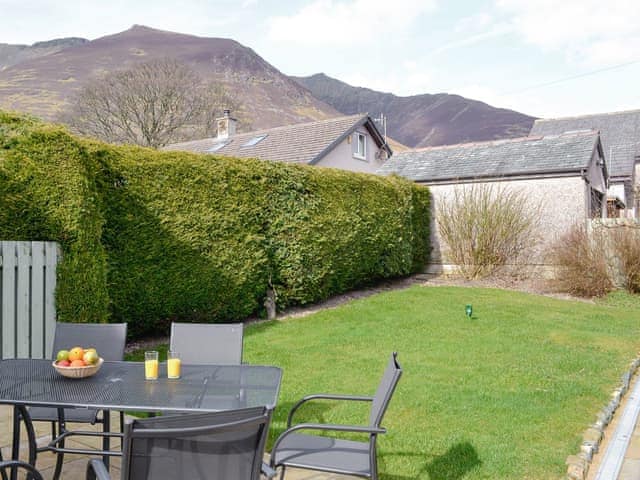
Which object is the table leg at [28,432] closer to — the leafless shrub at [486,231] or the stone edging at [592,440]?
the stone edging at [592,440]

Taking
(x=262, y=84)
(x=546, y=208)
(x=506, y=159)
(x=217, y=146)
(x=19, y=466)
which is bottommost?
(x=19, y=466)

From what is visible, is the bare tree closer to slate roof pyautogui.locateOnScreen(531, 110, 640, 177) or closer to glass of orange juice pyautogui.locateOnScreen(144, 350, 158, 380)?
slate roof pyautogui.locateOnScreen(531, 110, 640, 177)

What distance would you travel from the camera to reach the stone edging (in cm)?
371

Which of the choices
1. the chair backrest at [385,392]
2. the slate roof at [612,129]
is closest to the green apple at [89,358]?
the chair backrest at [385,392]

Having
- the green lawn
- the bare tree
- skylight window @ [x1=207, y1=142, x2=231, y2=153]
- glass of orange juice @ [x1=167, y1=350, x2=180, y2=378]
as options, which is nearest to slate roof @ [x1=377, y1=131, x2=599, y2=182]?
the green lawn

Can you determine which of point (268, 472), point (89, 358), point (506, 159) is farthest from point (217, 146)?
point (268, 472)

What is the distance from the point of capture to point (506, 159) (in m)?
17.5

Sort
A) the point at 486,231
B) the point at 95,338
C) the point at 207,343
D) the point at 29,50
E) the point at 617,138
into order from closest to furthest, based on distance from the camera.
→ the point at 207,343, the point at 95,338, the point at 486,231, the point at 617,138, the point at 29,50

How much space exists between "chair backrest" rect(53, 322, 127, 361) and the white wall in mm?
16886

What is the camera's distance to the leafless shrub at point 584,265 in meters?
12.1

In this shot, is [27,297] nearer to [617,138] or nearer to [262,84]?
[617,138]

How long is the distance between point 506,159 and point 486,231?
14.1 ft

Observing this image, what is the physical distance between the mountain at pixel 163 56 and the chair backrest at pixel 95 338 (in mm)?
50823

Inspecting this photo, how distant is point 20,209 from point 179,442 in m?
4.91
